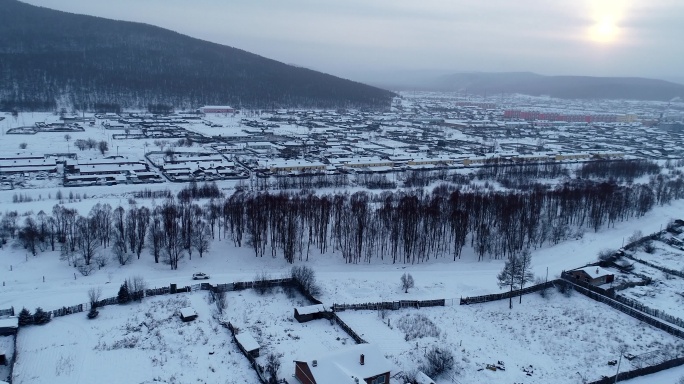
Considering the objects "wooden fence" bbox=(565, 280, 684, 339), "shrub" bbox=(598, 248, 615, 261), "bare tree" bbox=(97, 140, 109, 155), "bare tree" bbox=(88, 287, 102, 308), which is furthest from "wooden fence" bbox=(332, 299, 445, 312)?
"bare tree" bbox=(97, 140, 109, 155)

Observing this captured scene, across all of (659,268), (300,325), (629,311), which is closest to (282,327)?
(300,325)

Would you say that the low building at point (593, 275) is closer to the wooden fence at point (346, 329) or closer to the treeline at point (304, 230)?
the treeline at point (304, 230)

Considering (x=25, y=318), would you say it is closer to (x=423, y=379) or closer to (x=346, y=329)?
(x=346, y=329)

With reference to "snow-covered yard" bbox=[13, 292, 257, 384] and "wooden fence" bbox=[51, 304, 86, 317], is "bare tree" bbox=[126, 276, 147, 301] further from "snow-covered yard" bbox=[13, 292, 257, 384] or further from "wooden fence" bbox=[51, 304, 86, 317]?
"wooden fence" bbox=[51, 304, 86, 317]

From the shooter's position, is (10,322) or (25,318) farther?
(25,318)

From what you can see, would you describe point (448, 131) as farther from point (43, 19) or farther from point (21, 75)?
point (43, 19)
